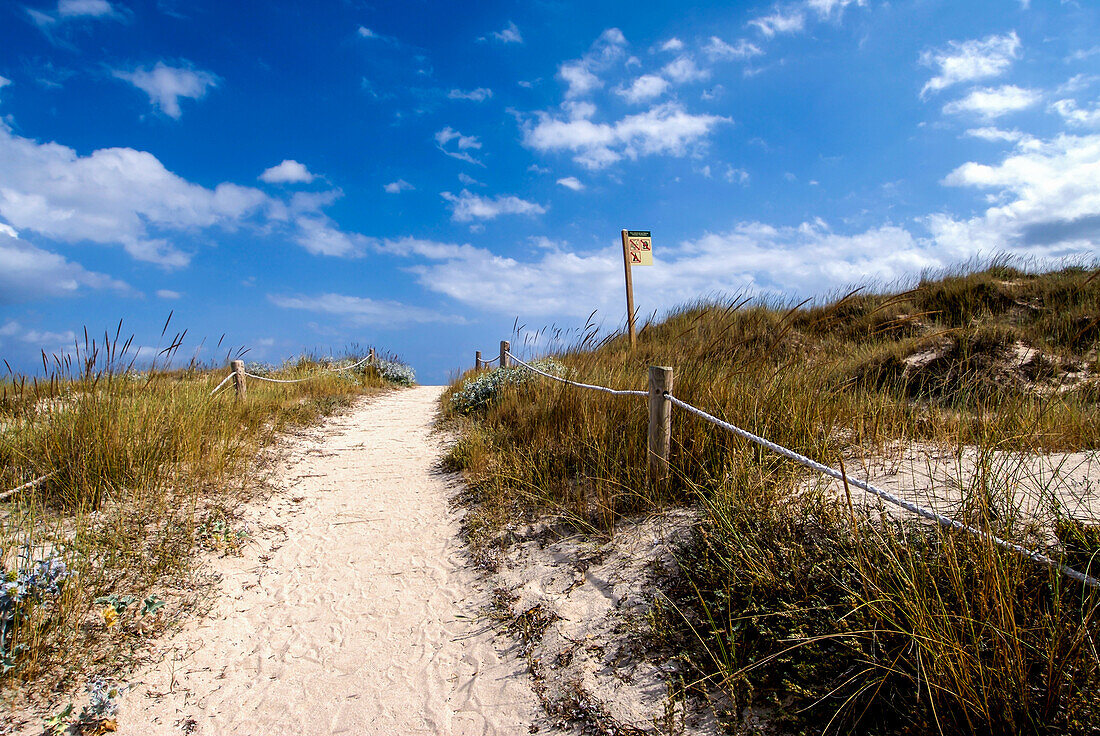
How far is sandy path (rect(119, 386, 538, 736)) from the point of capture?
101 inches

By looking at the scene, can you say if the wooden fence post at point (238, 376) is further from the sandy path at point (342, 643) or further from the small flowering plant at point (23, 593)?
the small flowering plant at point (23, 593)

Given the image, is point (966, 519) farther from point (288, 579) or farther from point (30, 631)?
point (30, 631)

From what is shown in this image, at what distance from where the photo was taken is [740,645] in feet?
7.58

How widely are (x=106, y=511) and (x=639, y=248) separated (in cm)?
764

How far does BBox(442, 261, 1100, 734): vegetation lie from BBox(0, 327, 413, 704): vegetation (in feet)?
7.04

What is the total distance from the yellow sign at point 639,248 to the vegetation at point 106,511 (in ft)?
20.3

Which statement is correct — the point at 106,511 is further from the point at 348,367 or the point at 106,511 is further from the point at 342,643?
the point at 348,367

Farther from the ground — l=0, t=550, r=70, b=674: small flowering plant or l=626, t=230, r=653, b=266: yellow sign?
l=626, t=230, r=653, b=266: yellow sign

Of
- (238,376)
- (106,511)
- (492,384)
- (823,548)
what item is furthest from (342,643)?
(238,376)

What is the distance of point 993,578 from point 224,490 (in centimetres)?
538

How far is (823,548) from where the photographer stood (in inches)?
97.3

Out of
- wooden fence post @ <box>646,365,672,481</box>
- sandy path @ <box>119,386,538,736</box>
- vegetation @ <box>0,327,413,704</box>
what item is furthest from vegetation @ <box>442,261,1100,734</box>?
vegetation @ <box>0,327,413,704</box>

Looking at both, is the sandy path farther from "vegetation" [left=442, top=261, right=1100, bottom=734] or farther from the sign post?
the sign post

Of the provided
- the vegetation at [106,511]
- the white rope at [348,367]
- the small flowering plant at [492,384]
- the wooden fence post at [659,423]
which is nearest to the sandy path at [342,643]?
the vegetation at [106,511]
